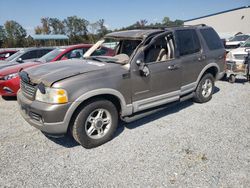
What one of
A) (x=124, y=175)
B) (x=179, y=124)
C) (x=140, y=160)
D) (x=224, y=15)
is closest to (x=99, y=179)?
(x=124, y=175)

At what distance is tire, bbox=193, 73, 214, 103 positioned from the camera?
538cm

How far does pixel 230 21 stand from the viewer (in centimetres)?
3950

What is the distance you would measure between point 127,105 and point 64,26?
62643 millimetres

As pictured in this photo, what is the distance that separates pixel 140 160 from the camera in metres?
3.19

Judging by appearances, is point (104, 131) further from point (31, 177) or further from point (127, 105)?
point (31, 177)

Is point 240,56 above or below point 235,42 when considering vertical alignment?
below

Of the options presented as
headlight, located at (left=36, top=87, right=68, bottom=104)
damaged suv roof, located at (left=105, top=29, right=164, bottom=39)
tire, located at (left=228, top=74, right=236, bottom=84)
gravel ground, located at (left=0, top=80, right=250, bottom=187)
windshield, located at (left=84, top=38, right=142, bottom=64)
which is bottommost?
gravel ground, located at (left=0, top=80, right=250, bottom=187)

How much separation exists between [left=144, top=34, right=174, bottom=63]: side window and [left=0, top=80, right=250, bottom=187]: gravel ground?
1.33 meters

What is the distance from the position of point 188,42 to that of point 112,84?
2.33 metres

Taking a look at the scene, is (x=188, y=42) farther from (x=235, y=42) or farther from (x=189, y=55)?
(x=235, y=42)

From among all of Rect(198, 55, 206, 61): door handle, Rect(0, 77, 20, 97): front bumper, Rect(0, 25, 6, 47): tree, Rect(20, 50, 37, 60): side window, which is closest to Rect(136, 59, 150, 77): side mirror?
Rect(198, 55, 206, 61): door handle

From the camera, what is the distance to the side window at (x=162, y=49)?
4318 millimetres

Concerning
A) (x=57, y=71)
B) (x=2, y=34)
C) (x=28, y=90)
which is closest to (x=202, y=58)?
(x=57, y=71)

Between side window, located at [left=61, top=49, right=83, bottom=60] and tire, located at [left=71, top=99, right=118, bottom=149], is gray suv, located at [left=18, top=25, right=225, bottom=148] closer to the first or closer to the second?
tire, located at [left=71, top=99, right=118, bottom=149]
